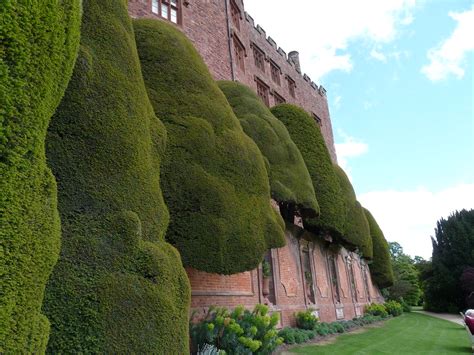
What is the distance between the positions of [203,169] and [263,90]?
17567mm

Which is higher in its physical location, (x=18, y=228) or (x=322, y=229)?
(x=322, y=229)

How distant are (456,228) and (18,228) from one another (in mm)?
38760

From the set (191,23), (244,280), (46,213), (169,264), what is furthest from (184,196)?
(191,23)

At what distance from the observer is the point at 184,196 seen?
7402 millimetres

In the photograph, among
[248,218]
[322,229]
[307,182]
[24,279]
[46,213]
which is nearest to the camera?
[24,279]

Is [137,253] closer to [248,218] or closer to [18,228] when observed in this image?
[18,228]

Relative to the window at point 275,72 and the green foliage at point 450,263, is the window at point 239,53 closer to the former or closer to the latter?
the window at point 275,72

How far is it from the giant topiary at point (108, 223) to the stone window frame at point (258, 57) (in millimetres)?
19108

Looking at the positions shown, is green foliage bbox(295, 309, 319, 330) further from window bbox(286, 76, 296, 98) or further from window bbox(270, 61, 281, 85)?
window bbox(286, 76, 296, 98)

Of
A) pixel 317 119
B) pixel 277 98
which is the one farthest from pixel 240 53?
pixel 317 119

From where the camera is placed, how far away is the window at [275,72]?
2632 centimetres

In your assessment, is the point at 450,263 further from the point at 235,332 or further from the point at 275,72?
the point at 235,332

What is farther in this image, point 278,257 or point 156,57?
point 278,257

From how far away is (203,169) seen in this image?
7828 millimetres
